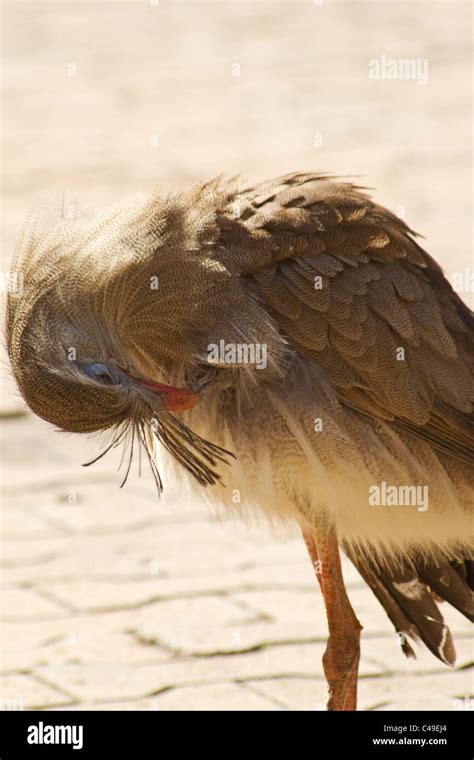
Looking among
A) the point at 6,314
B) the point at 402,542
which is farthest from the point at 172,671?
the point at 6,314

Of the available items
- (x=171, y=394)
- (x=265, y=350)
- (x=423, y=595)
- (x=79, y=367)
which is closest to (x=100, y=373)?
(x=79, y=367)

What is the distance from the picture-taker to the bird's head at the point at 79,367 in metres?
3.65

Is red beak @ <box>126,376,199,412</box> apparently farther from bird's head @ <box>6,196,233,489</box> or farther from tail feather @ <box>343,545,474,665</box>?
tail feather @ <box>343,545,474,665</box>

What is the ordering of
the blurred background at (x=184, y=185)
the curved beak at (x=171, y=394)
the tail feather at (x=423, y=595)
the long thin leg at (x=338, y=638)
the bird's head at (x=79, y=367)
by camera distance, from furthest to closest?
the blurred background at (x=184, y=185), the tail feather at (x=423, y=595), the long thin leg at (x=338, y=638), the curved beak at (x=171, y=394), the bird's head at (x=79, y=367)

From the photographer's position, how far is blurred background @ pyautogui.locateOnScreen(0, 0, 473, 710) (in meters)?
4.87

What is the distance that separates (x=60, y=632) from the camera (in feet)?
16.9

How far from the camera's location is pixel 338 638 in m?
4.31

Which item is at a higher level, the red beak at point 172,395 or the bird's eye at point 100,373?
the bird's eye at point 100,373

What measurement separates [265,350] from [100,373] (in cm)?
47

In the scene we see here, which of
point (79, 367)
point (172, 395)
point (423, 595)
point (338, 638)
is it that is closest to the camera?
point (79, 367)

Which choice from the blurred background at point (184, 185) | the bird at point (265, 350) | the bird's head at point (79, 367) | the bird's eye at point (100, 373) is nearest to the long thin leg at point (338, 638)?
the bird at point (265, 350)

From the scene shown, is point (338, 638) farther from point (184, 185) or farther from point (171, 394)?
point (184, 185)

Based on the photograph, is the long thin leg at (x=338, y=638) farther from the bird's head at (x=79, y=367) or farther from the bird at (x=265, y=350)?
the bird's head at (x=79, y=367)

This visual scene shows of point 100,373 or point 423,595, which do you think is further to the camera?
point 423,595
